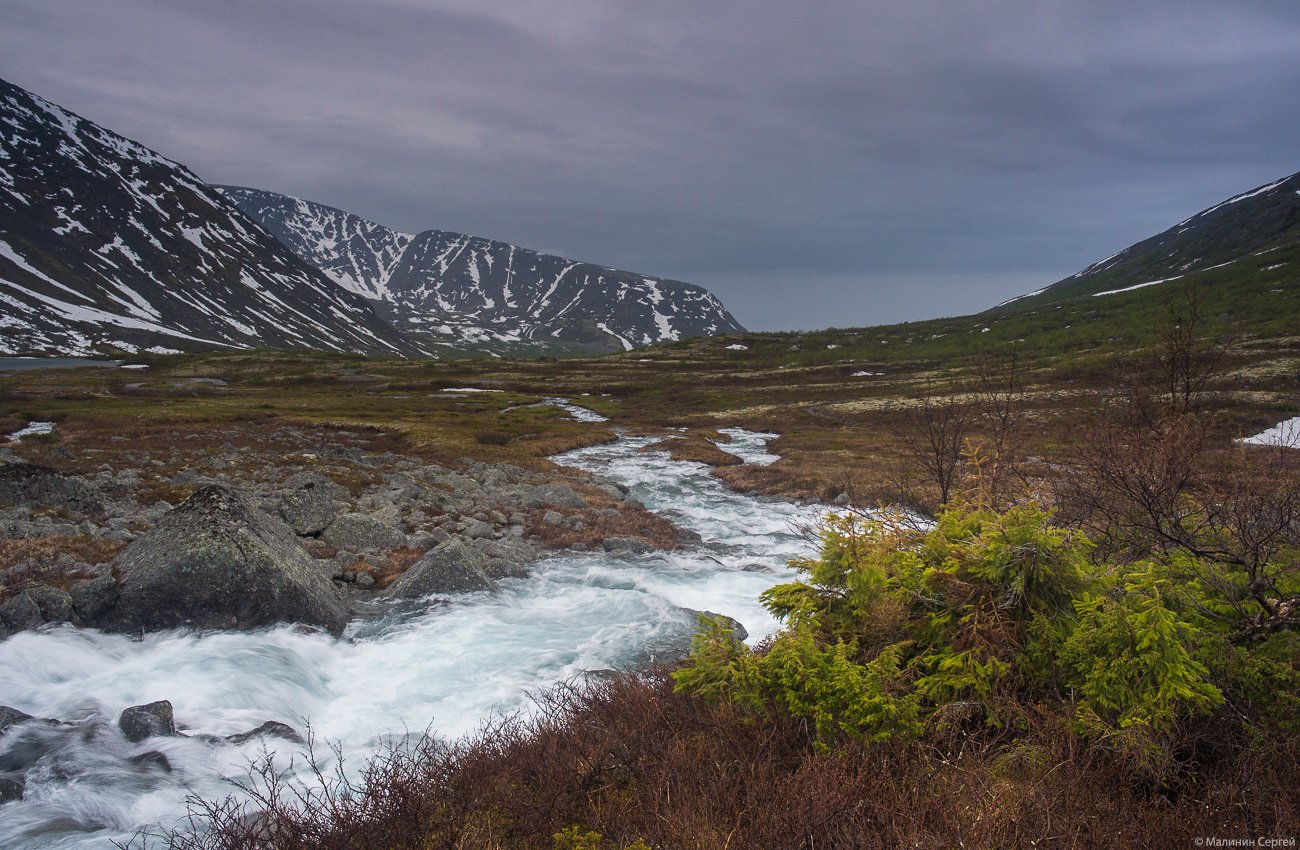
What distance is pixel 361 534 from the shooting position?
18.6 meters

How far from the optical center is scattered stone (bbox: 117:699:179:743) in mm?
9031

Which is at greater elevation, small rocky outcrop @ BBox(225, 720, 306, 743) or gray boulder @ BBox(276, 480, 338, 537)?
gray boulder @ BBox(276, 480, 338, 537)

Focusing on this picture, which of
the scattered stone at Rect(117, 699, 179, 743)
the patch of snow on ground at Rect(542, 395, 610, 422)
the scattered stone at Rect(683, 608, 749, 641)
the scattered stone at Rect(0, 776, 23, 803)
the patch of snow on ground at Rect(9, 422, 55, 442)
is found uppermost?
the patch of snow on ground at Rect(9, 422, 55, 442)

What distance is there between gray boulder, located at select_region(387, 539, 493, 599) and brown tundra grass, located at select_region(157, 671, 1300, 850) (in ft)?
34.0

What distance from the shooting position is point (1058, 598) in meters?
5.78

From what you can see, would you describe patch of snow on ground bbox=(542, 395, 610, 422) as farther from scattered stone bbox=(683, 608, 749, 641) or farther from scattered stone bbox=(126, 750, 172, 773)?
scattered stone bbox=(126, 750, 172, 773)

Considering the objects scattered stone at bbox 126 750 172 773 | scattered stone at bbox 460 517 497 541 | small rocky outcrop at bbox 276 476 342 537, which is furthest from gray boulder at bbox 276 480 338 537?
scattered stone at bbox 126 750 172 773

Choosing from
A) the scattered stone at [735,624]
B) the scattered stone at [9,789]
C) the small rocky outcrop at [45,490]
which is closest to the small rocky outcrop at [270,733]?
the scattered stone at [9,789]

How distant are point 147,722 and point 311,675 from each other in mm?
2610

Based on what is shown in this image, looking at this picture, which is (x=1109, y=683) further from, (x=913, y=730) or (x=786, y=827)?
(x=786, y=827)

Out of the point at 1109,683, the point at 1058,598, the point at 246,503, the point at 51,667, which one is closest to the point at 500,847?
the point at 1109,683

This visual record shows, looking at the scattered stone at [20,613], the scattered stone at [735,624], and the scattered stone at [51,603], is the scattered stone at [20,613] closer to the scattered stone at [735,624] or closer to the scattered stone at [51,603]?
the scattered stone at [51,603]

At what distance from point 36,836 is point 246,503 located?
318 inches

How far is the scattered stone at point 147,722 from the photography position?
9.03 meters
